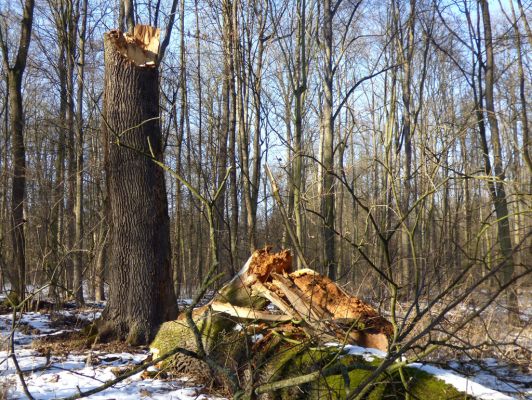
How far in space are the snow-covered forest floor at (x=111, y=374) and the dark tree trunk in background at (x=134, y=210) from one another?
20.5 inches

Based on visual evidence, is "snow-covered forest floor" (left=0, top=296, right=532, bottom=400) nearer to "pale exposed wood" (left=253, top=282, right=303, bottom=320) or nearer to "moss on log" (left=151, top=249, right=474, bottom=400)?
"moss on log" (left=151, top=249, right=474, bottom=400)

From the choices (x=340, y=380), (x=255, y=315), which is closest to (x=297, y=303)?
(x=255, y=315)

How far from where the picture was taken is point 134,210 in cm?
649

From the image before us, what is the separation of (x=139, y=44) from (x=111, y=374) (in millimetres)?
4267

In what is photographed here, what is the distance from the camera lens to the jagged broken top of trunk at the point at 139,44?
662 centimetres

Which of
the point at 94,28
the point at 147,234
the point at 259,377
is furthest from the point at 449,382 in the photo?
the point at 94,28

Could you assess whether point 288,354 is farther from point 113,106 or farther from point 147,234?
point 113,106

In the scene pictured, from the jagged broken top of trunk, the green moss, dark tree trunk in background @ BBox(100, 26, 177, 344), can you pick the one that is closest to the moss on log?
the green moss

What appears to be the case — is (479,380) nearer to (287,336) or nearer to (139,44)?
(287,336)

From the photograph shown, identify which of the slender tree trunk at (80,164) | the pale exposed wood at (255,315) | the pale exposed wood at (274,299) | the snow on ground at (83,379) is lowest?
the snow on ground at (83,379)

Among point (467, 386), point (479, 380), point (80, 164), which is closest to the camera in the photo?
point (467, 386)

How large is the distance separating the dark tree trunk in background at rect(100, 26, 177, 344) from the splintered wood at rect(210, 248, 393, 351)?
4.56ft

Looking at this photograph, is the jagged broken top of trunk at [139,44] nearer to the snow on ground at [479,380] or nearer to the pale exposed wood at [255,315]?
the pale exposed wood at [255,315]

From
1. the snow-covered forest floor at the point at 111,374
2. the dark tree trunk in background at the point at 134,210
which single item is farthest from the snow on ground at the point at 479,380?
the dark tree trunk in background at the point at 134,210
